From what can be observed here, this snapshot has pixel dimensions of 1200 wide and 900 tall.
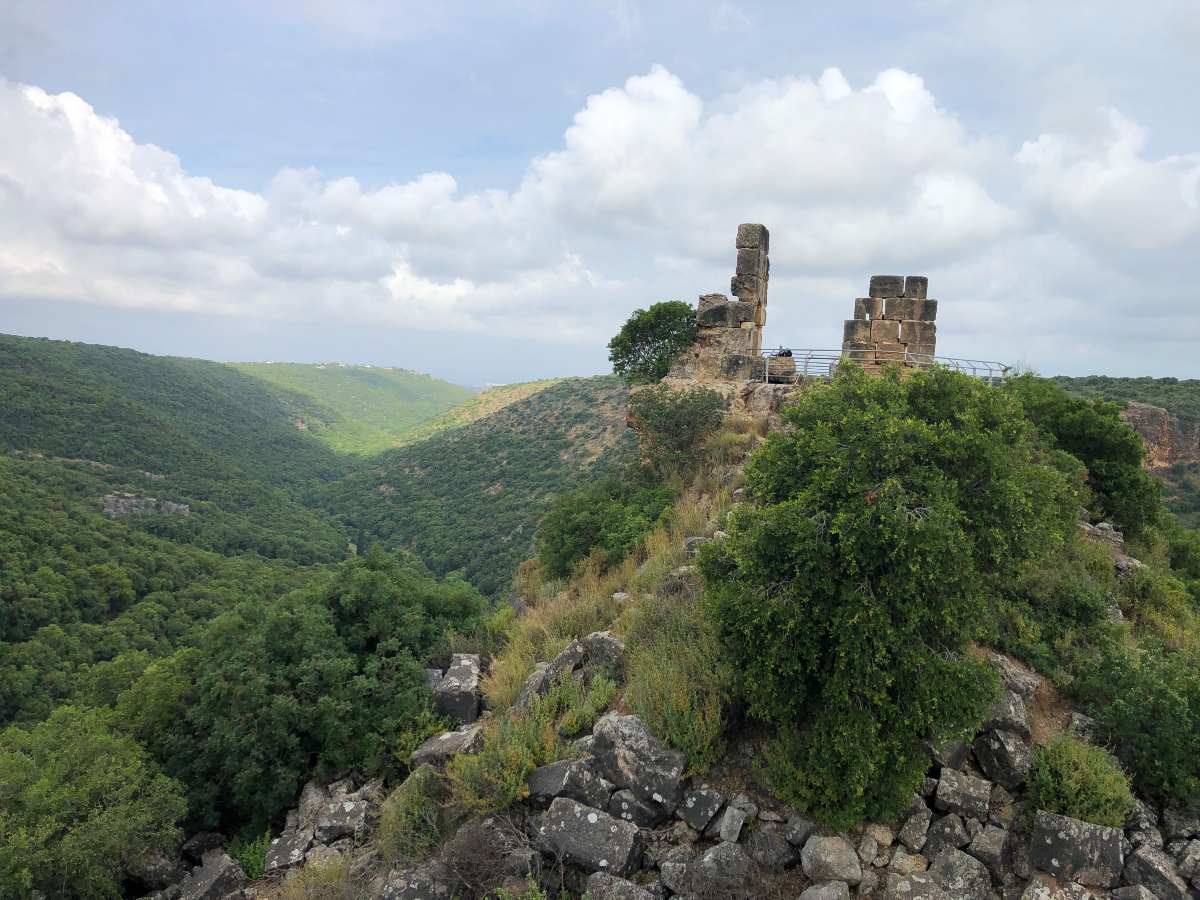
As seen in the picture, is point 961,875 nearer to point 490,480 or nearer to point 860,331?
point 860,331

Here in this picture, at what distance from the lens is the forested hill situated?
46.9m

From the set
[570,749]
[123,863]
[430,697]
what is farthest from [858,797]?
[123,863]

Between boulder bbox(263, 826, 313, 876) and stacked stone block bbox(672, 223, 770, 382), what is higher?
stacked stone block bbox(672, 223, 770, 382)

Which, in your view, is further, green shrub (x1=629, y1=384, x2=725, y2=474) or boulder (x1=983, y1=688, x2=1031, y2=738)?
green shrub (x1=629, y1=384, x2=725, y2=474)

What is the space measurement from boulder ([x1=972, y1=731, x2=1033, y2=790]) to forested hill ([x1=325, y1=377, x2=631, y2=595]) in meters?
31.6

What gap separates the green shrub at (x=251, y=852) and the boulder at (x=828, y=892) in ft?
19.9

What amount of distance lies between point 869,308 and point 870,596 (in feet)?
40.3

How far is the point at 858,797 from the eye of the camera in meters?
4.80

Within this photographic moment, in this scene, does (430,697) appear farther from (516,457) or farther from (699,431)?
(516,457)

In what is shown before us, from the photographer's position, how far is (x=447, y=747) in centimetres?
698

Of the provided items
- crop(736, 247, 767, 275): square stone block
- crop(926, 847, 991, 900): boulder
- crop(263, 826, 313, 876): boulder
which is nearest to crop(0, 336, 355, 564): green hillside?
crop(736, 247, 767, 275): square stone block

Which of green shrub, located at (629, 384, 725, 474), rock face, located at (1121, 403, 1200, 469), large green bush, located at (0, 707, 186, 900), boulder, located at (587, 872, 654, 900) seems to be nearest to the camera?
boulder, located at (587, 872, 654, 900)

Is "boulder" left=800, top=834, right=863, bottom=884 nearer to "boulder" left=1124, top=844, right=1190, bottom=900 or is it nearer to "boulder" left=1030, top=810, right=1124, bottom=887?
"boulder" left=1030, top=810, right=1124, bottom=887

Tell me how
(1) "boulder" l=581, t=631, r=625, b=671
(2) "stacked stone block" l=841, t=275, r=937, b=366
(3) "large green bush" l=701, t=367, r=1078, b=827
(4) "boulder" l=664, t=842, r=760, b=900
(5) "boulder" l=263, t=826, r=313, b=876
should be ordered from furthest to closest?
1. (2) "stacked stone block" l=841, t=275, r=937, b=366
2. (1) "boulder" l=581, t=631, r=625, b=671
3. (5) "boulder" l=263, t=826, r=313, b=876
4. (3) "large green bush" l=701, t=367, r=1078, b=827
5. (4) "boulder" l=664, t=842, r=760, b=900
